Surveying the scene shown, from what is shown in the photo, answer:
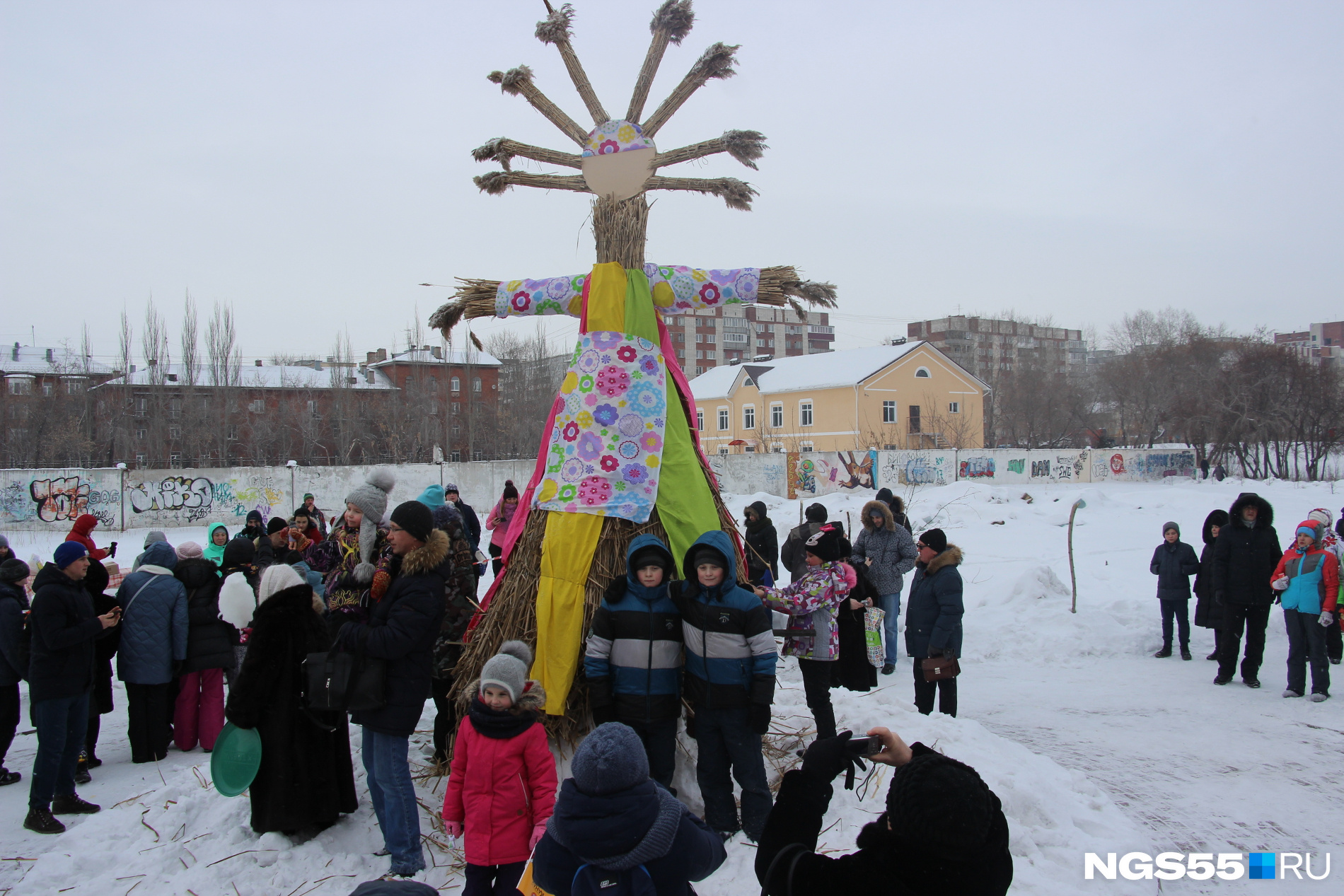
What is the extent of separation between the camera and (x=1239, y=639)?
25.9ft

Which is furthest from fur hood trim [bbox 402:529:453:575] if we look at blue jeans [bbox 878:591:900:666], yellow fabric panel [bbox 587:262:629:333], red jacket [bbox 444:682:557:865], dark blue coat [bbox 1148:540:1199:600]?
dark blue coat [bbox 1148:540:1199:600]

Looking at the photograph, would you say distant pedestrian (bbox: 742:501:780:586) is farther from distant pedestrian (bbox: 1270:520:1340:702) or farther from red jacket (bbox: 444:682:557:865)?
red jacket (bbox: 444:682:557:865)

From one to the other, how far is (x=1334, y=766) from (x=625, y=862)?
6049 mm

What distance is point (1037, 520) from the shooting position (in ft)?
61.0

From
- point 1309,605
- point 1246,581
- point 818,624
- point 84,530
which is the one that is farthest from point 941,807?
point 1246,581

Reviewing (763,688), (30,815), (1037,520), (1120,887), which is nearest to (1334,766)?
(1120,887)

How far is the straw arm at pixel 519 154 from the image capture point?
5551 millimetres

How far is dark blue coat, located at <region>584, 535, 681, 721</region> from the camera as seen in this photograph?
13.3 feet

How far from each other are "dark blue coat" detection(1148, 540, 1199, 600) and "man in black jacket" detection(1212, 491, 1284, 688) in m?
0.66

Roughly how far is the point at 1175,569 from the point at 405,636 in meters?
8.28

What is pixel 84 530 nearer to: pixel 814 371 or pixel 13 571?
pixel 13 571

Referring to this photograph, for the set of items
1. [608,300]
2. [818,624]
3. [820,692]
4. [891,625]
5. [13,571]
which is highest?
[608,300]

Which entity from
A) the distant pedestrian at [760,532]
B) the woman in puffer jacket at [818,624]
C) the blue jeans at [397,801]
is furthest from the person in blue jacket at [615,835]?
the distant pedestrian at [760,532]

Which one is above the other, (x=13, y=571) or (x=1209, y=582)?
(x=13, y=571)
